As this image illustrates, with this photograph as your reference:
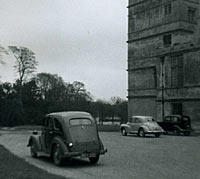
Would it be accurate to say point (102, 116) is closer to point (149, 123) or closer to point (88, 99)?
point (88, 99)

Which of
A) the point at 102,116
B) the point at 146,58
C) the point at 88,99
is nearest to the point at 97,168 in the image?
the point at 146,58

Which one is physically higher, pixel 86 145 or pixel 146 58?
pixel 146 58

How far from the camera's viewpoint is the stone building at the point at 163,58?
34656 mm

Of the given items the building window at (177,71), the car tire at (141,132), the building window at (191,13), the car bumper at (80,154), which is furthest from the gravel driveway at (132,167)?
the building window at (191,13)

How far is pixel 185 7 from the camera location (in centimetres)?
4353

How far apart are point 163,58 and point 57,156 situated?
27.3 meters

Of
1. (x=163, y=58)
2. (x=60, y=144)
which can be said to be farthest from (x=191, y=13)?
(x=60, y=144)

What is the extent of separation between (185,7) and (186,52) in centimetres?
1066

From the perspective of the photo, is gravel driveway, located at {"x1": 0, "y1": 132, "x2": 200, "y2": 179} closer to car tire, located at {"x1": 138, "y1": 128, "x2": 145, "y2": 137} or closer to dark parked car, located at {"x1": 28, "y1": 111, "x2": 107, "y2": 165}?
dark parked car, located at {"x1": 28, "y1": 111, "x2": 107, "y2": 165}

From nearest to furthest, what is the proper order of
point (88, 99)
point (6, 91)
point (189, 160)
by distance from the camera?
point (189, 160)
point (6, 91)
point (88, 99)

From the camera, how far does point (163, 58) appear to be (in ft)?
125

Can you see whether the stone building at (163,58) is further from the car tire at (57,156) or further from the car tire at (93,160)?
the car tire at (57,156)

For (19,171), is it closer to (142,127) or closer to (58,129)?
(58,129)

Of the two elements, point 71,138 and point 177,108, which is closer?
point 71,138
